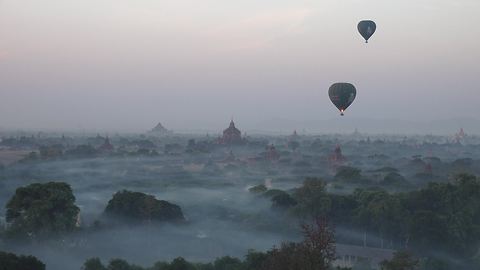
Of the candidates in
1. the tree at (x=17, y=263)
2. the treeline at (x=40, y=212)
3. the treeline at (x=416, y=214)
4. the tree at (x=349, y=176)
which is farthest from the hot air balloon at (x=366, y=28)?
the tree at (x=17, y=263)

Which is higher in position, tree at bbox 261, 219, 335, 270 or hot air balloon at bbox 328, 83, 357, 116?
hot air balloon at bbox 328, 83, 357, 116

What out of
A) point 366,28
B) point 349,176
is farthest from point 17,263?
point 349,176

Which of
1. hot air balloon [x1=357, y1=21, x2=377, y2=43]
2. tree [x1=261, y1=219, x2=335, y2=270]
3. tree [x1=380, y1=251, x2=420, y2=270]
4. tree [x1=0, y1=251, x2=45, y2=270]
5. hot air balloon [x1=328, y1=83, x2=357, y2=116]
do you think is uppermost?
hot air balloon [x1=357, y1=21, x2=377, y2=43]

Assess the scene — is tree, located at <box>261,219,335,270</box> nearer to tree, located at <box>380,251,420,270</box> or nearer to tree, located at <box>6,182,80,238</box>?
tree, located at <box>380,251,420,270</box>

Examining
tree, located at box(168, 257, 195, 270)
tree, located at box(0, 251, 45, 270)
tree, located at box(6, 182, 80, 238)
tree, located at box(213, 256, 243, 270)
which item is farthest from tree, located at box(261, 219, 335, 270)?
tree, located at box(6, 182, 80, 238)

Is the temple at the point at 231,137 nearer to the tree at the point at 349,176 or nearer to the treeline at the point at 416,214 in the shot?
the tree at the point at 349,176

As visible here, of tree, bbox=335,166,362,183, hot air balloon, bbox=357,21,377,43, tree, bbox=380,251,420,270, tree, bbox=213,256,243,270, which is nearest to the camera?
tree, bbox=380,251,420,270
